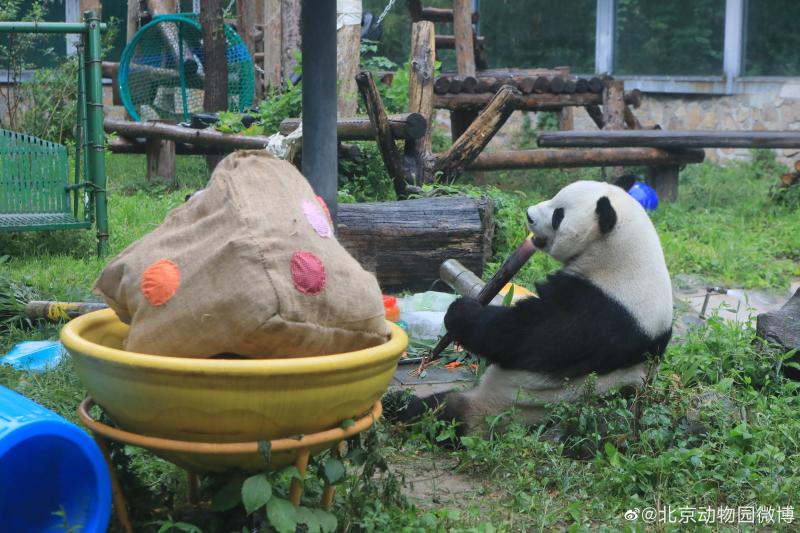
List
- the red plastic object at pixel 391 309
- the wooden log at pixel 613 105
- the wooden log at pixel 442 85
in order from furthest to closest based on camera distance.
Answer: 1. the wooden log at pixel 613 105
2. the wooden log at pixel 442 85
3. the red plastic object at pixel 391 309

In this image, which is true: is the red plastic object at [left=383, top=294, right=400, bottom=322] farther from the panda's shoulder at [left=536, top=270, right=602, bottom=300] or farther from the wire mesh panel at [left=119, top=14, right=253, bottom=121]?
the wire mesh panel at [left=119, top=14, right=253, bottom=121]

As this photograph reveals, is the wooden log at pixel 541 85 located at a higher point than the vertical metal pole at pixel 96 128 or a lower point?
higher

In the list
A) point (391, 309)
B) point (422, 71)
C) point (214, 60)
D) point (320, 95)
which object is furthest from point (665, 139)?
point (320, 95)

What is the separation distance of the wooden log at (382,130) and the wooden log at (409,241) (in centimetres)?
115

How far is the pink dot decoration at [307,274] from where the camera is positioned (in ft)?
6.71

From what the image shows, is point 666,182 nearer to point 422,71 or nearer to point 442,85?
point 442,85

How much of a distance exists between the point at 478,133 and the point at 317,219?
187 inches

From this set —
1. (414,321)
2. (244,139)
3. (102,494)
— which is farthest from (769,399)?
(244,139)

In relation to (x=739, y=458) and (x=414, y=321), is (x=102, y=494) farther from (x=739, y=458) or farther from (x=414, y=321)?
(x=414, y=321)

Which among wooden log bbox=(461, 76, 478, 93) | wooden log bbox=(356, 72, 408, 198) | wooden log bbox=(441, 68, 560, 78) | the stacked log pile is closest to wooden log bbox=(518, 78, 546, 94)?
the stacked log pile

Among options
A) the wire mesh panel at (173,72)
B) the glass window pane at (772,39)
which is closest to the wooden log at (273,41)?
the wire mesh panel at (173,72)

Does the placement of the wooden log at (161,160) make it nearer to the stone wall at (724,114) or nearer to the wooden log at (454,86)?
the wooden log at (454,86)

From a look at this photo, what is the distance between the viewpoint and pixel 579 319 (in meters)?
3.16

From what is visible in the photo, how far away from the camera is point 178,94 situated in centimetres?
1141
